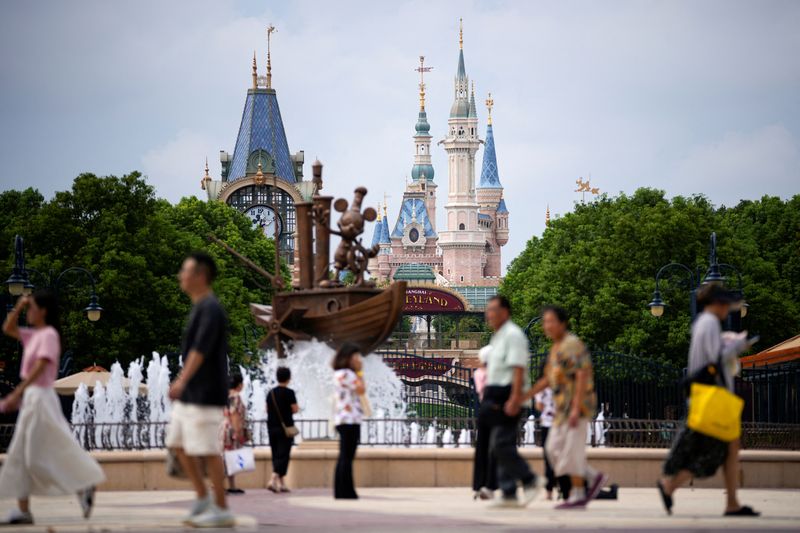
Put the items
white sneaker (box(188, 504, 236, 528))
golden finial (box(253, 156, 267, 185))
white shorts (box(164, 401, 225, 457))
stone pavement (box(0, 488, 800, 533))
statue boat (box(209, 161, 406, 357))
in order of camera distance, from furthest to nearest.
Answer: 1. golden finial (box(253, 156, 267, 185))
2. statue boat (box(209, 161, 406, 357))
3. stone pavement (box(0, 488, 800, 533))
4. white sneaker (box(188, 504, 236, 528))
5. white shorts (box(164, 401, 225, 457))

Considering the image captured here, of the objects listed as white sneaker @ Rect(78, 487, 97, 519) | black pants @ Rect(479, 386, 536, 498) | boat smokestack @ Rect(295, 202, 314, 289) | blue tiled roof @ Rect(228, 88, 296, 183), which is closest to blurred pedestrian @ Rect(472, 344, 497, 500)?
black pants @ Rect(479, 386, 536, 498)

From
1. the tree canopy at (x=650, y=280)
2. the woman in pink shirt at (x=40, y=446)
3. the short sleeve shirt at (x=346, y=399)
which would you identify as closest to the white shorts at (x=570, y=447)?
the short sleeve shirt at (x=346, y=399)

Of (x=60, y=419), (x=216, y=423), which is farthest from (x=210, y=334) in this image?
(x=60, y=419)

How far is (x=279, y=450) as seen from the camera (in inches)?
726

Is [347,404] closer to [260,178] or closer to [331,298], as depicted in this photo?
[331,298]

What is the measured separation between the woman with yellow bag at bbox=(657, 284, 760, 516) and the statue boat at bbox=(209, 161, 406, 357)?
21.7ft

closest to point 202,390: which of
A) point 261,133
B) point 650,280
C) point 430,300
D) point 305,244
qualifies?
point 305,244

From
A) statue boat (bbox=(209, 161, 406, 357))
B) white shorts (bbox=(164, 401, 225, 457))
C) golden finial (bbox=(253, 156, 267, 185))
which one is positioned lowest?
white shorts (bbox=(164, 401, 225, 457))

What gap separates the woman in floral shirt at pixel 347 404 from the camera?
16.1 m

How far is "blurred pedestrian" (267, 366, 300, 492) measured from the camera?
18.3 meters

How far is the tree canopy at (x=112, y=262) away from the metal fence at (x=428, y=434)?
24.2m

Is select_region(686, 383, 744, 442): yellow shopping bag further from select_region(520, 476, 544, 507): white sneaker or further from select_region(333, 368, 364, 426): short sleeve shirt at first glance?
select_region(333, 368, 364, 426): short sleeve shirt

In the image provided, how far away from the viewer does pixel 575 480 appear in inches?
563

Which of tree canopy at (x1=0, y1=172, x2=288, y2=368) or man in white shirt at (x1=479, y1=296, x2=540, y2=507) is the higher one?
tree canopy at (x1=0, y1=172, x2=288, y2=368)
